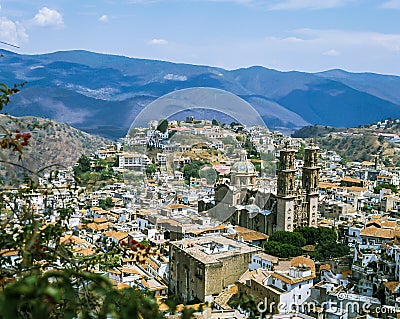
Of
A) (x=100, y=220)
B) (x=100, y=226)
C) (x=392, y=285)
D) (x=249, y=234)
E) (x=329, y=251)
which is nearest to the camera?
(x=392, y=285)

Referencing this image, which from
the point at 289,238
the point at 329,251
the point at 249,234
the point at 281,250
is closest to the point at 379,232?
the point at 329,251

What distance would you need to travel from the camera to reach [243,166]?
1006cm

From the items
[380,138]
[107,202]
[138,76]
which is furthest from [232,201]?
[138,76]

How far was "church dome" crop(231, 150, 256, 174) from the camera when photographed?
9328mm

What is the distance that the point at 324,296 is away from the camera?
268 inches

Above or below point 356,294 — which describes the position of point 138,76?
above

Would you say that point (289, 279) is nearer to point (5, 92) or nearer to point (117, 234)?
point (117, 234)

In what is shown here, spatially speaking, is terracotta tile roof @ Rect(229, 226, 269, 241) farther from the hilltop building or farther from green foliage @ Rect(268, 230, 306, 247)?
the hilltop building

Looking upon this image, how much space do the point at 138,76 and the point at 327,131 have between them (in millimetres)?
58999

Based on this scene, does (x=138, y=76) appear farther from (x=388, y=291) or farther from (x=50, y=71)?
(x=388, y=291)

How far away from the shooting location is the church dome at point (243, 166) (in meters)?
9.33

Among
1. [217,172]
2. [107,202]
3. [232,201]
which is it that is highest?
[217,172]

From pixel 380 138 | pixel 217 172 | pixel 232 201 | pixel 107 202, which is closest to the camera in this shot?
pixel 217 172

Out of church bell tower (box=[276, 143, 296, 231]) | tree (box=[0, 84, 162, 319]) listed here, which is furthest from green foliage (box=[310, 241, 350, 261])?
tree (box=[0, 84, 162, 319])
